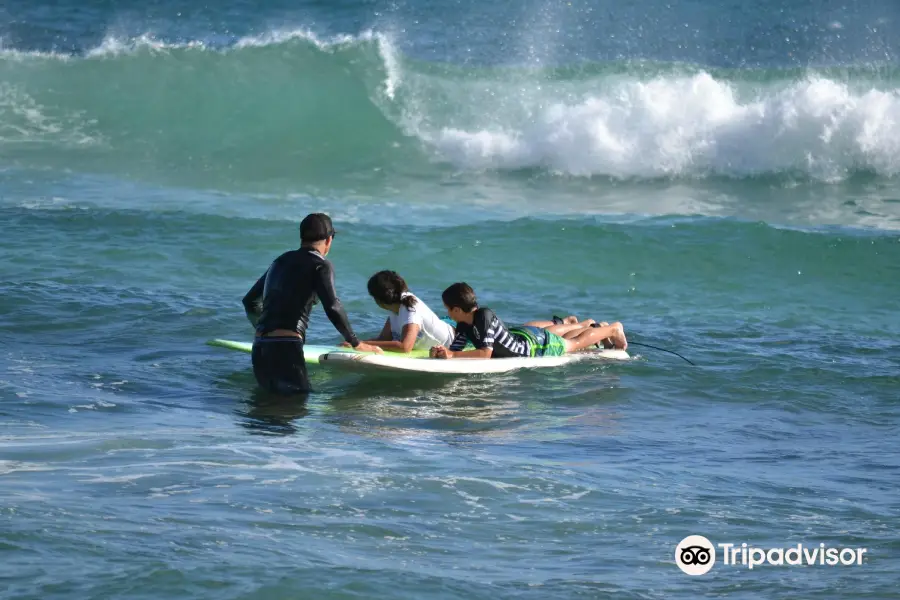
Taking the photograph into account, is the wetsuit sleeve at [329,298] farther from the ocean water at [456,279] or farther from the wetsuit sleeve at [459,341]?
the wetsuit sleeve at [459,341]

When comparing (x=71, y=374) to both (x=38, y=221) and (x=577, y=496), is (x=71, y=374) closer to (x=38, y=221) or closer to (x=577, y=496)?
(x=577, y=496)

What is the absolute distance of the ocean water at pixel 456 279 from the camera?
5539 mm

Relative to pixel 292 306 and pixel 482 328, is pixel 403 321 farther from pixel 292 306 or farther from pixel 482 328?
pixel 292 306

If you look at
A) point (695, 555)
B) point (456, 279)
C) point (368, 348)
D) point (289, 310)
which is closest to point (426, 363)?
point (368, 348)

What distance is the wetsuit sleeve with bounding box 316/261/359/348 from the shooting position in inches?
314

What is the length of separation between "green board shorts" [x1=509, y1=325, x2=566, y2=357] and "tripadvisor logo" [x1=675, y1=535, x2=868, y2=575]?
13.3 feet

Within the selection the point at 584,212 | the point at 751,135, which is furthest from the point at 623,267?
the point at 751,135

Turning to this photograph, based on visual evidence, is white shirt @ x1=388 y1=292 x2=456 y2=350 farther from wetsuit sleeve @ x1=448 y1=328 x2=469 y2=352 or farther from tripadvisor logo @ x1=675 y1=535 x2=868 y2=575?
tripadvisor logo @ x1=675 y1=535 x2=868 y2=575

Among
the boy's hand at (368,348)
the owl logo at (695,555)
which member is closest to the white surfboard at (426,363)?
the boy's hand at (368,348)

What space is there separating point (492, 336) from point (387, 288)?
0.92 m

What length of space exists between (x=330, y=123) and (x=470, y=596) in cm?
1721

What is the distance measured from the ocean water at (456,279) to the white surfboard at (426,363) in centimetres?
12

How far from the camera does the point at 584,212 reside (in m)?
17.1

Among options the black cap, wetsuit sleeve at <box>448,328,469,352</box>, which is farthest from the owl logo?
wetsuit sleeve at <box>448,328,469,352</box>
